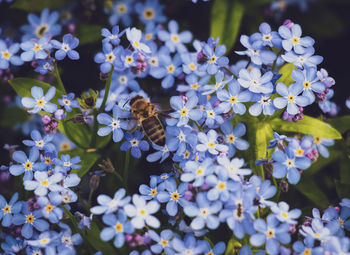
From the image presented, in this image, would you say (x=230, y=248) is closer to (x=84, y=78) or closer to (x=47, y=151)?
(x=47, y=151)

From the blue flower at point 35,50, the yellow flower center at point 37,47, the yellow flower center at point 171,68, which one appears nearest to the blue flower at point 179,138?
the yellow flower center at point 171,68

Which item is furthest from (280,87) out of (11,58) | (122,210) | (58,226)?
(11,58)

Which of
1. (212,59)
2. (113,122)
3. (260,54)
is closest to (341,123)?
(260,54)

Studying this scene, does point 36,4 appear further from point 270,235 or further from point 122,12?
point 270,235

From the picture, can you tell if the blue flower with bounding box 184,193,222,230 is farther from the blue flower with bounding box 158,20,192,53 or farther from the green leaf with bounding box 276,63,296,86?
the blue flower with bounding box 158,20,192,53

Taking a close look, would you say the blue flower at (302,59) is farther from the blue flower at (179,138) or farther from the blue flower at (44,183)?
the blue flower at (44,183)

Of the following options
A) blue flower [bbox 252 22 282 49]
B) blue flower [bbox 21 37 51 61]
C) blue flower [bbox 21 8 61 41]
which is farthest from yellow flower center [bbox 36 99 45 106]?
blue flower [bbox 252 22 282 49]

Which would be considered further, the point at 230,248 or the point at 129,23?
the point at 129,23
